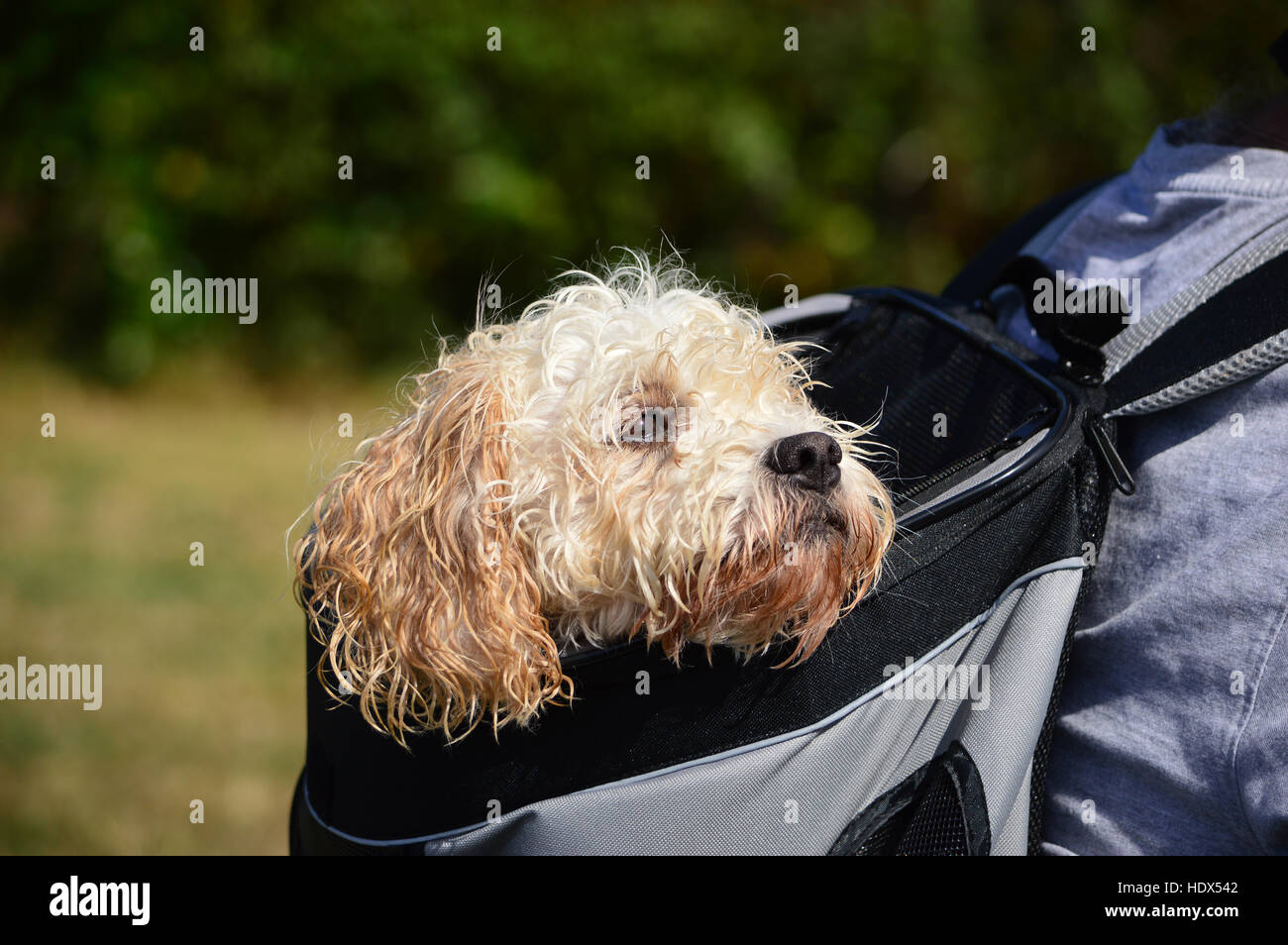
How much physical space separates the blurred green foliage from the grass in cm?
79

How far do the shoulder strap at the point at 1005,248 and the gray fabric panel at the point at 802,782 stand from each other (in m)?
1.03

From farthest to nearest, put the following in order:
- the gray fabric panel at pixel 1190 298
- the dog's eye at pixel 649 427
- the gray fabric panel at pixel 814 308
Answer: the gray fabric panel at pixel 814 308 < the dog's eye at pixel 649 427 < the gray fabric panel at pixel 1190 298

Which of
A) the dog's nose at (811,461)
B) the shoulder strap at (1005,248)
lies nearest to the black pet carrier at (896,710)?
the dog's nose at (811,461)

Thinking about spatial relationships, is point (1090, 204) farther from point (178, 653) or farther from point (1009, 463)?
point (178, 653)

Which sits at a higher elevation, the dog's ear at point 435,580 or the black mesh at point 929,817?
the dog's ear at point 435,580

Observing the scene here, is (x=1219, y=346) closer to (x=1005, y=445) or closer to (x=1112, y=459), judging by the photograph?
(x=1112, y=459)

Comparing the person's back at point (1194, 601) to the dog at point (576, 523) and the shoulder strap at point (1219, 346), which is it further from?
the dog at point (576, 523)

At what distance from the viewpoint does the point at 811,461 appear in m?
2.01

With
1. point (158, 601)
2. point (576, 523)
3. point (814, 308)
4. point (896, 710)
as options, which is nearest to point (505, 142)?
point (158, 601)

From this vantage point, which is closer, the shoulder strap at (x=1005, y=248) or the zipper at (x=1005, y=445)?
the zipper at (x=1005, y=445)

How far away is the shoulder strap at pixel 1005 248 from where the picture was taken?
2623 millimetres
